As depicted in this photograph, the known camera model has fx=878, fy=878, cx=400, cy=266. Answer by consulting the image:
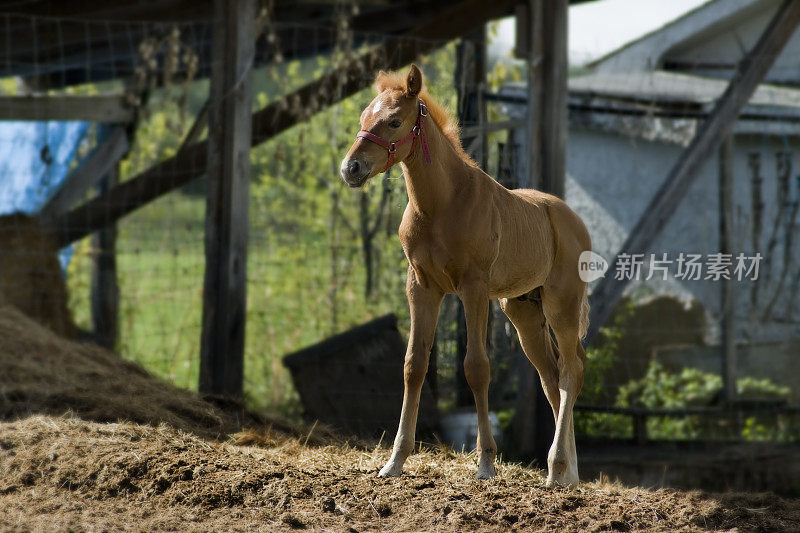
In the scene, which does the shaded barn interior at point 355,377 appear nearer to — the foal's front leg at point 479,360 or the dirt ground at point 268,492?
the dirt ground at point 268,492

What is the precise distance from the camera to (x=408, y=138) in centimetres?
391

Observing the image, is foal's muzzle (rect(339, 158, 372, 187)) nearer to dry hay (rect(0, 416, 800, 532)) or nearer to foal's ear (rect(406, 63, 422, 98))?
foal's ear (rect(406, 63, 422, 98))

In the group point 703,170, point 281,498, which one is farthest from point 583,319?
point 703,170

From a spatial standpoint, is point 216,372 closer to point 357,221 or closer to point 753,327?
point 357,221

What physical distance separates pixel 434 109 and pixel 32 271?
5.42m

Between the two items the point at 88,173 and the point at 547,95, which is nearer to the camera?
the point at 547,95

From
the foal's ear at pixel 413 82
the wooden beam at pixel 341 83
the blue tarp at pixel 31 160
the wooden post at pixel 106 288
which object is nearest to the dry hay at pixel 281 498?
the foal's ear at pixel 413 82

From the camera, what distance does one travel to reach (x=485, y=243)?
404 centimetres

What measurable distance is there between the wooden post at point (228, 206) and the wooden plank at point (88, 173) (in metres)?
2.59

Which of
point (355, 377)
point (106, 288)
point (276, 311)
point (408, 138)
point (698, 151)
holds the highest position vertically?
point (408, 138)

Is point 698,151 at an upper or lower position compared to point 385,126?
lower

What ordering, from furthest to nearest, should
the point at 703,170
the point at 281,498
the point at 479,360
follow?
the point at 703,170 → the point at 479,360 → the point at 281,498

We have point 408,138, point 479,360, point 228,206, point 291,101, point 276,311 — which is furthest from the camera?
point 276,311

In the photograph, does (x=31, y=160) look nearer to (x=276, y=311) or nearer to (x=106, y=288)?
(x=106, y=288)
